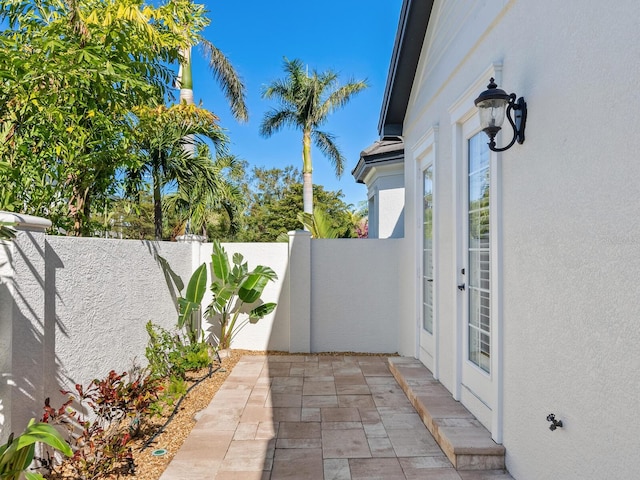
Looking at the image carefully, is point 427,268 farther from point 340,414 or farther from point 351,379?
point 340,414

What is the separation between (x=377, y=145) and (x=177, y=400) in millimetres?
7974

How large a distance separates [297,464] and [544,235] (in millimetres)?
2803

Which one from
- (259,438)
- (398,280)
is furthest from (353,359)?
(259,438)

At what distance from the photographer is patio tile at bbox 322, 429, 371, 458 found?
12.9ft

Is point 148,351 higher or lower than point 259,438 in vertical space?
higher

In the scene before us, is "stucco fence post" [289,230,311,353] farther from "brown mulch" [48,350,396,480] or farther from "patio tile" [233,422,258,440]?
"patio tile" [233,422,258,440]

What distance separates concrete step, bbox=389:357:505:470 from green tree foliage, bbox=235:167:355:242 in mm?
18218

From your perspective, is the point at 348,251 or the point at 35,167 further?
the point at 348,251

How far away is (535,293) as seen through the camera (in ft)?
9.98

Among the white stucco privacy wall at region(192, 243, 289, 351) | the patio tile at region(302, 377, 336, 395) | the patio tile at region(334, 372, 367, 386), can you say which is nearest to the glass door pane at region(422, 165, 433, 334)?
the patio tile at region(334, 372, 367, 386)

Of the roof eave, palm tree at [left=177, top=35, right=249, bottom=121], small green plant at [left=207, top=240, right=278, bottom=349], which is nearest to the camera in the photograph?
the roof eave

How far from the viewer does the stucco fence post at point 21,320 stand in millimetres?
2914

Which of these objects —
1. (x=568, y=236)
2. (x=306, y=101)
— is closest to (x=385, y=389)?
(x=568, y=236)

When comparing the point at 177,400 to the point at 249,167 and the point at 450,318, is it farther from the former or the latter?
the point at 249,167
